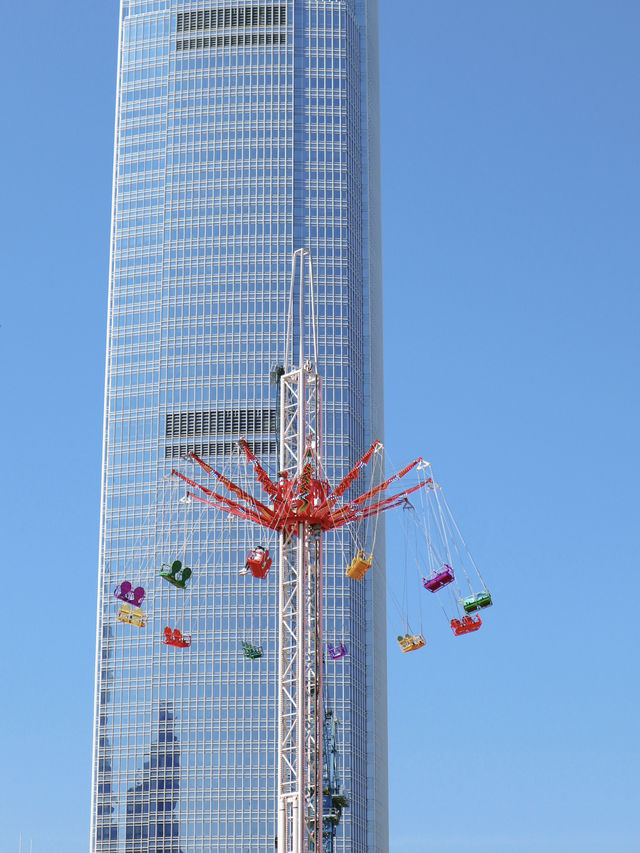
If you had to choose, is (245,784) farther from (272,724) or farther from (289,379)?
(289,379)

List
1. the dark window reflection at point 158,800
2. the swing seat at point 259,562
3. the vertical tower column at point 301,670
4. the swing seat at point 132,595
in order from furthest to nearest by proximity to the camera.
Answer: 1. the dark window reflection at point 158,800
2. the swing seat at point 132,595
3. the swing seat at point 259,562
4. the vertical tower column at point 301,670

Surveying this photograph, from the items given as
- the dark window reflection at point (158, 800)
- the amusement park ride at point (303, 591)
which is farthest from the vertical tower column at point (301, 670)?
the dark window reflection at point (158, 800)

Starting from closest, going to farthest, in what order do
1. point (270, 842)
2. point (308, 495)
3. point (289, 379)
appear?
point (308, 495)
point (289, 379)
point (270, 842)

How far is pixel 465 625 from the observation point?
104562 millimetres

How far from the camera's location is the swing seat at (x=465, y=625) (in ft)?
342

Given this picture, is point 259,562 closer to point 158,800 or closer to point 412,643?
point 412,643

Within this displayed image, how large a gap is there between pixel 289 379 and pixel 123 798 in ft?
317

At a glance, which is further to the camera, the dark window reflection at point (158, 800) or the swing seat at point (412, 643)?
the dark window reflection at point (158, 800)

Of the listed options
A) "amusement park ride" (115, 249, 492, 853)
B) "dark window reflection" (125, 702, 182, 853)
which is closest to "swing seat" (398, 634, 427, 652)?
"amusement park ride" (115, 249, 492, 853)

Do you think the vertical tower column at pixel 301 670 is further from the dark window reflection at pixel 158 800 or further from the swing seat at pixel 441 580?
the dark window reflection at pixel 158 800

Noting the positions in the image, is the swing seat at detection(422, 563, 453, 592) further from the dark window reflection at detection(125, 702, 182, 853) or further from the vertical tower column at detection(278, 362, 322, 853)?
the dark window reflection at detection(125, 702, 182, 853)

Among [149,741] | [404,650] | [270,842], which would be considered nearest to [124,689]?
[149,741]

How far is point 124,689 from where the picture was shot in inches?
7805

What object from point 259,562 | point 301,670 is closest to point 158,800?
point 259,562
